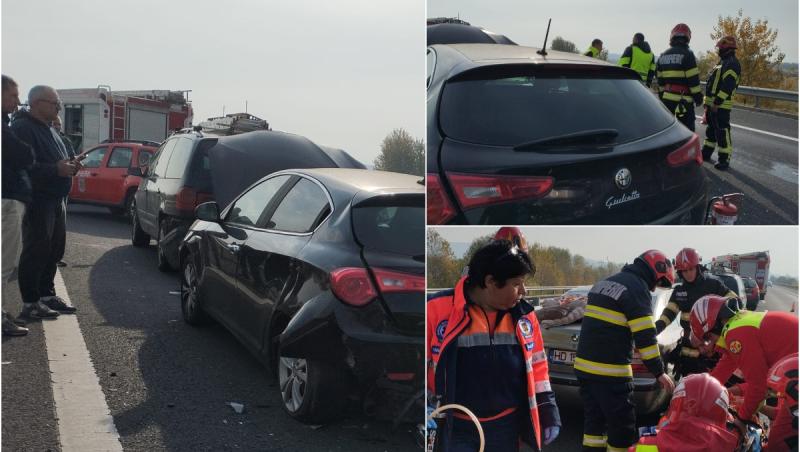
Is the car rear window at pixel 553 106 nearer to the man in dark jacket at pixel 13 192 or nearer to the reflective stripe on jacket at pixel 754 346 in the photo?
the reflective stripe on jacket at pixel 754 346

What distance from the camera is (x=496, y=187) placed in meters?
1.95

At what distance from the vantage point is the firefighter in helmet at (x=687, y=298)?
2.01 m

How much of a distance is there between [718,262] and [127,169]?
2.68m

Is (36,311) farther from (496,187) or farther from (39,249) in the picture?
(496,187)

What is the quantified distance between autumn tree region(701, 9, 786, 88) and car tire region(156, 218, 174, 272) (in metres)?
2.58

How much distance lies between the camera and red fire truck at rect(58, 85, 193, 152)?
2816 millimetres

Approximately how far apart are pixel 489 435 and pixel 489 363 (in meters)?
0.22

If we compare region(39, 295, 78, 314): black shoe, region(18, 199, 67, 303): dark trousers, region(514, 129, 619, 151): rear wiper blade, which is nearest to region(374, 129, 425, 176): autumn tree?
region(514, 129, 619, 151): rear wiper blade

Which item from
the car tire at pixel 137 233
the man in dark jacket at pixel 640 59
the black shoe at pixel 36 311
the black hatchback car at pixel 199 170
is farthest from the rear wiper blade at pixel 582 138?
the car tire at pixel 137 233

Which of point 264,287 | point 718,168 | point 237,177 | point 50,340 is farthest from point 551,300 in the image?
point 50,340

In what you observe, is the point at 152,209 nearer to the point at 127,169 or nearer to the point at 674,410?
the point at 127,169

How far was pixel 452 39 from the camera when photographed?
2.08m

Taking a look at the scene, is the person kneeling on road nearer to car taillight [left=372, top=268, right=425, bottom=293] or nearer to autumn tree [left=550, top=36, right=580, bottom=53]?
car taillight [left=372, top=268, right=425, bottom=293]

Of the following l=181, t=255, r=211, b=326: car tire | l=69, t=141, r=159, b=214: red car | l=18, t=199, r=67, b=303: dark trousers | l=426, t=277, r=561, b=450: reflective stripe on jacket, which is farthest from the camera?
l=181, t=255, r=211, b=326: car tire
